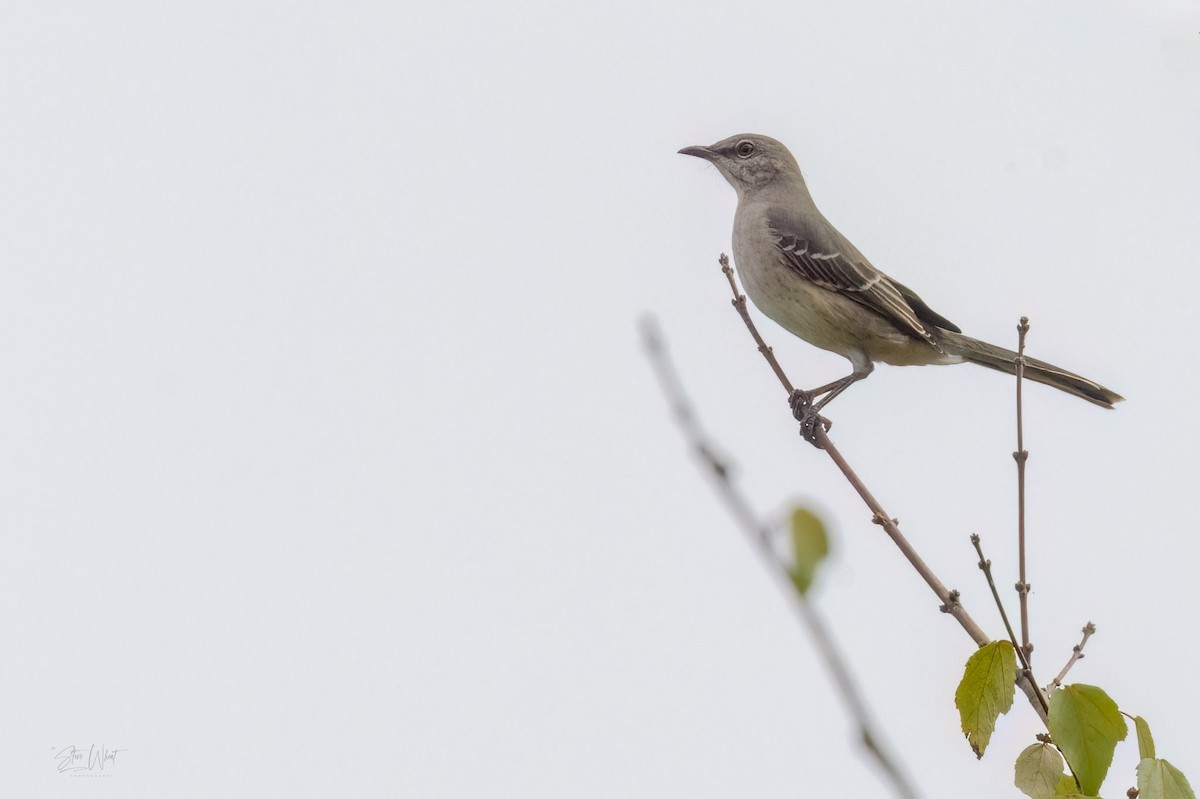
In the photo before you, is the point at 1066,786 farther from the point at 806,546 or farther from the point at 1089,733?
the point at 806,546

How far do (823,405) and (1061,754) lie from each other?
153 inches

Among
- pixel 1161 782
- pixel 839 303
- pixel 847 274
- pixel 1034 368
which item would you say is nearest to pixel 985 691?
pixel 1161 782

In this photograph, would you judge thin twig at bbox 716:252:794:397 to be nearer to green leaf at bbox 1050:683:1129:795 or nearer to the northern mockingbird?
green leaf at bbox 1050:683:1129:795

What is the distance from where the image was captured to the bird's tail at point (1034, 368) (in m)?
7.31

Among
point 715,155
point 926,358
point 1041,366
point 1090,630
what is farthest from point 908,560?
point 715,155

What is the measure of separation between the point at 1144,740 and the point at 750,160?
620 centimetres

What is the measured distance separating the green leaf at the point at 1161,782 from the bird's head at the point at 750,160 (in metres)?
6.17

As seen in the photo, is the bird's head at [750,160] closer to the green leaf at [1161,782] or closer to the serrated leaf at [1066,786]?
the serrated leaf at [1066,786]

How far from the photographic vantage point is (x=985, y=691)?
3.66 meters

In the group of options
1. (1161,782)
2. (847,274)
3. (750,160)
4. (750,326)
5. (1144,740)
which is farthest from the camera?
(750,160)

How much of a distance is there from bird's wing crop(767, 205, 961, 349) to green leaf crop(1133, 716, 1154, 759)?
179 inches

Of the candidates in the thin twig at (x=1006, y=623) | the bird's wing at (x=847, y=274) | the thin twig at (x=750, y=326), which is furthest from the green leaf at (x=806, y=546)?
the bird's wing at (x=847, y=274)

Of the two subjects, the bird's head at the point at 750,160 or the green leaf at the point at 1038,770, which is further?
the bird's head at the point at 750,160

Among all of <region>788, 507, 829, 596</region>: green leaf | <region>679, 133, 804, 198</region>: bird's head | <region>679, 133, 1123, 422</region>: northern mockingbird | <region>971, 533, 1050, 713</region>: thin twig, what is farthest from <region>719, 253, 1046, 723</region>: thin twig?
<region>679, 133, 804, 198</region>: bird's head
